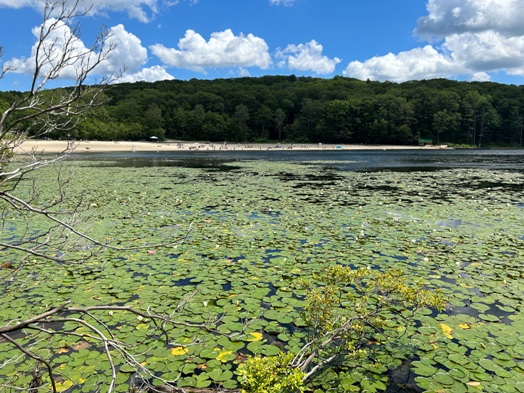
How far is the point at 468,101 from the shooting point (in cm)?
10888

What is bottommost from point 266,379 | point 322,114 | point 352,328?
point 352,328

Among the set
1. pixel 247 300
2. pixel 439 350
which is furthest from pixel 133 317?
pixel 439 350

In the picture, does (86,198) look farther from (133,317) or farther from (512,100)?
(512,100)

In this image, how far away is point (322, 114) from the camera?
392 ft

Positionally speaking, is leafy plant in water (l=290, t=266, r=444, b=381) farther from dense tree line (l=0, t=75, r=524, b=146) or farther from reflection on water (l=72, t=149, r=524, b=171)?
dense tree line (l=0, t=75, r=524, b=146)

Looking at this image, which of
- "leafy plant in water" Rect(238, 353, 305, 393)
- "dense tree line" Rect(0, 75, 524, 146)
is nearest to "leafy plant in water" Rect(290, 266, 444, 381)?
"leafy plant in water" Rect(238, 353, 305, 393)

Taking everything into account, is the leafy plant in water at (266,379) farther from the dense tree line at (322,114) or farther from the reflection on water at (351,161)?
the dense tree line at (322,114)

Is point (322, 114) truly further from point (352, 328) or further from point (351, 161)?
point (352, 328)

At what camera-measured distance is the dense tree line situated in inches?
4190

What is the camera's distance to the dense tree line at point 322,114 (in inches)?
4190

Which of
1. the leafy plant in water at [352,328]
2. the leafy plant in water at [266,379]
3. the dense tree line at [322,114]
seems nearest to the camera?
the leafy plant in water at [266,379]

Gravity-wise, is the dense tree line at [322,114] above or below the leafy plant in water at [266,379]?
above

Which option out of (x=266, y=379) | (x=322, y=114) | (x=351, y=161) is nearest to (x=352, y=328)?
(x=266, y=379)

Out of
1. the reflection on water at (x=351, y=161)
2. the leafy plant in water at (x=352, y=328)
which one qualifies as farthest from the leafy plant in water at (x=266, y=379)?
the reflection on water at (x=351, y=161)
